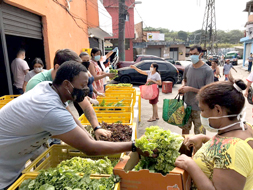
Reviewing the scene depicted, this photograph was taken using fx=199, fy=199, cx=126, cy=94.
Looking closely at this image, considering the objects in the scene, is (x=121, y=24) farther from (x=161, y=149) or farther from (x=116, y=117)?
(x=161, y=149)

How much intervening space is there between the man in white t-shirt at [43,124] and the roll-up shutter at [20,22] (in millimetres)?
4407

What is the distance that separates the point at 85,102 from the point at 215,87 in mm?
1899

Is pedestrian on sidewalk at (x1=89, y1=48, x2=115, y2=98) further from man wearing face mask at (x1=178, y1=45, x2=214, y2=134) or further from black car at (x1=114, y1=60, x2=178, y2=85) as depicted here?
black car at (x1=114, y1=60, x2=178, y2=85)

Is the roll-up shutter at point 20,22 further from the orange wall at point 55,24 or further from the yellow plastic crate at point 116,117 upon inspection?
the yellow plastic crate at point 116,117

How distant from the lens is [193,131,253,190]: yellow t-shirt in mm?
1411

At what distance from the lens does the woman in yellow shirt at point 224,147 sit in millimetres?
1417

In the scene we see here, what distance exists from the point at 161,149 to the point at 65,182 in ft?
3.17

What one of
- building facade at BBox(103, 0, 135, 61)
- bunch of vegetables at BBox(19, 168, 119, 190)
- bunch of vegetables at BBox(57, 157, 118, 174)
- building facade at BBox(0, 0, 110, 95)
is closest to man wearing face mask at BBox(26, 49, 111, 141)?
bunch of vegetables at BBox(57, 157, 118, 174)

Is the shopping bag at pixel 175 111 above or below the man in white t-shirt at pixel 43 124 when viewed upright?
below

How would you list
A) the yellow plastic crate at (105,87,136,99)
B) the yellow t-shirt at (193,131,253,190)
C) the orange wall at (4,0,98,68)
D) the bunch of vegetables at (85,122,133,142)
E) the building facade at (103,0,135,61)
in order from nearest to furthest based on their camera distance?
1. the yellow t-shirt at (193,131,253,190)
2. the bunch of vegetables at (85,122,133,142)
3. the yellow plastic crate at (105,87,136,99)
4. the orange wall at (4,0,98,68)
5. the building facade at (103,0,135,61)

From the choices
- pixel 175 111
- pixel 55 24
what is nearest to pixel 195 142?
pixel 175 111

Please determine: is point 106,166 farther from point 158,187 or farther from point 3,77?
point 3,77

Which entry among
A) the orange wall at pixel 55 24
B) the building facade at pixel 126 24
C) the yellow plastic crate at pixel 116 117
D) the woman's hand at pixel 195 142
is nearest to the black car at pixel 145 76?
the orange wall at pixel 55 24

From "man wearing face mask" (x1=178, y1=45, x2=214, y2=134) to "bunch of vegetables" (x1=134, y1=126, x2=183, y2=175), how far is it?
209cm
